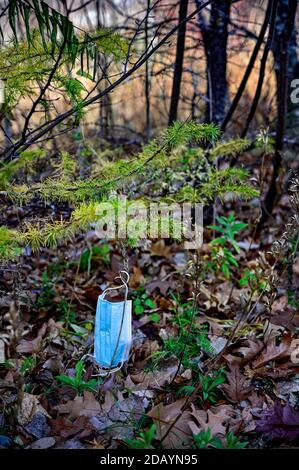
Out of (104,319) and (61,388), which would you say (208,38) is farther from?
(61,388)

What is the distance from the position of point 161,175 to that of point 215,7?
1705 millimetres

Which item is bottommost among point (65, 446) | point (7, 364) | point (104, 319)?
point (65, 446)

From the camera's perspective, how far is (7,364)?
7.60 feet

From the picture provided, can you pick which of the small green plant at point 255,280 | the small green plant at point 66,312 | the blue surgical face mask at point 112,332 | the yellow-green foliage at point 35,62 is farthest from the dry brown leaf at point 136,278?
the yellow-green foliage at point 35,62

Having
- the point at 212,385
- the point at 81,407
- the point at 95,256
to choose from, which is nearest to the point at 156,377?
the point at 212,385

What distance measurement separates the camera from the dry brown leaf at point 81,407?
1951 millimetres

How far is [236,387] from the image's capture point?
2.10 m

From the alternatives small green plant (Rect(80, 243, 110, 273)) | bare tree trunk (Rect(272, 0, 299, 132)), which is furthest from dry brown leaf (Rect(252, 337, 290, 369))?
bare tree trunk (Rect(272, 0, 299, 132))

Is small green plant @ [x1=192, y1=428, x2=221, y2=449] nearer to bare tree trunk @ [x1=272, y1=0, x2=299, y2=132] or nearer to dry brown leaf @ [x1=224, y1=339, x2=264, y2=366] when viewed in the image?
dry brown leaf @ [x1=224, y1=339, x2=264, y2=366]

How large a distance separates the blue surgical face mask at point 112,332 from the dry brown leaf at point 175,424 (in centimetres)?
35

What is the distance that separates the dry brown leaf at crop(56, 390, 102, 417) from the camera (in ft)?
6.40

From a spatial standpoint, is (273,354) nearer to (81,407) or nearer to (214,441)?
(214,441)

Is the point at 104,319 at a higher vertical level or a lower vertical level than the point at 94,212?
lower

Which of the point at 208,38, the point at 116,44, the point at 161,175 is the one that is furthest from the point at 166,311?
the point at 208,38
